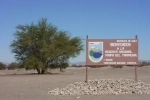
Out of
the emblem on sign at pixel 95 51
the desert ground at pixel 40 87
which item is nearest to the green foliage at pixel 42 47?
the desert ground at pixel 40 87

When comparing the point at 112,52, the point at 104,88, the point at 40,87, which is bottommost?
the point at 40,87

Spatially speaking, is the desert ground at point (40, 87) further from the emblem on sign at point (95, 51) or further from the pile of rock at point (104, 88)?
the emblem on sign at point (95, 51)

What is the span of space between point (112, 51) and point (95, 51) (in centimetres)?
129

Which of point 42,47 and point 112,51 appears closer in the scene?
point 112,51

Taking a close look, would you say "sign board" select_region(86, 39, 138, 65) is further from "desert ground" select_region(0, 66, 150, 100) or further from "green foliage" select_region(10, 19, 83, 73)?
"green foliage" select_region(10, 19, 83, 73)

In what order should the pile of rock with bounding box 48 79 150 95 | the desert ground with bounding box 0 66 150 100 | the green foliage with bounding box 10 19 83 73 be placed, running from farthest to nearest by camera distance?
the green foliage with bounding box 10 19 83 73
the pile of rock with bounding box 48 79 150 95
the desert ground with bounding box 0 66 150 100

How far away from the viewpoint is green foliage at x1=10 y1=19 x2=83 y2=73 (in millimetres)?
58688

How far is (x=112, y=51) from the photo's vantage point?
81.5 feet

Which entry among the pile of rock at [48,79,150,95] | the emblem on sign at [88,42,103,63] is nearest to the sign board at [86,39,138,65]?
the emblem on sign at [88,42,103,63]

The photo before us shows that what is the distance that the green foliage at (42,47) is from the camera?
5869 cm

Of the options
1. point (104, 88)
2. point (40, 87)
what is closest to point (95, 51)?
point (104, 88)

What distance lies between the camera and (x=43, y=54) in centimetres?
5919

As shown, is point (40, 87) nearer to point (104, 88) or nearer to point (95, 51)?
point (95, 51)

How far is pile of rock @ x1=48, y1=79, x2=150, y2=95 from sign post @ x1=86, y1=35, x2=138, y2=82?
1.70m
